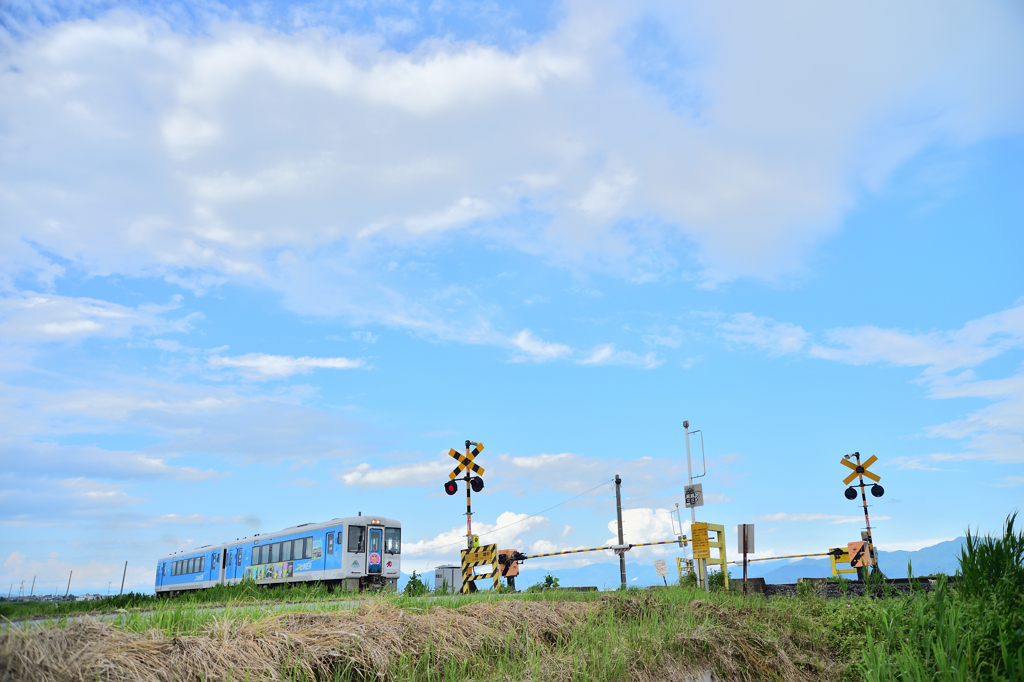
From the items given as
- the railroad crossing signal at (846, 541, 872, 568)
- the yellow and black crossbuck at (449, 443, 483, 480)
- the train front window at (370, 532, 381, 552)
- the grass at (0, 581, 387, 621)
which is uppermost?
the yellow and black crossbuck at (449, 443, 483, 480)

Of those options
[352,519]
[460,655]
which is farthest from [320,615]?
[352,519]

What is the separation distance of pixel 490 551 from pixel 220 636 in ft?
47.9

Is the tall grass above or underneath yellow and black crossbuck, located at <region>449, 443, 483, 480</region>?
underneath

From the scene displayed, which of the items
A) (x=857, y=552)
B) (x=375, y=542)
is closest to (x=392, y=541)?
(x=375, y=542)

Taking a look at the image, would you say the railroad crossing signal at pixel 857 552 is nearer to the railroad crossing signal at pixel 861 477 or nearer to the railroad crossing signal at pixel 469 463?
the railroad crossing signal at pixel 861 477

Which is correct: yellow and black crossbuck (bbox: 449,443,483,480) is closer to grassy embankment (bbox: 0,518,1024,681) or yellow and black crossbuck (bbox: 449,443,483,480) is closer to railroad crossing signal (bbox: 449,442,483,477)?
railroad crossing signal (bbox: 449,442,483,477)

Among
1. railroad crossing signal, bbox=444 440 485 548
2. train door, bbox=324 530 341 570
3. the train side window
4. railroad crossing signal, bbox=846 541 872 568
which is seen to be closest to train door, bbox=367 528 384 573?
the train side window

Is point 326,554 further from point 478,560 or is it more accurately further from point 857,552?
point 857,552

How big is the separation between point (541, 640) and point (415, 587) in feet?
9.35

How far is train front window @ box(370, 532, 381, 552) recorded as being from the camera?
83.1ft

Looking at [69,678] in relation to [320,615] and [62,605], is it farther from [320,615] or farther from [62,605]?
[62,605]

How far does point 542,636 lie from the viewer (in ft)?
24.5

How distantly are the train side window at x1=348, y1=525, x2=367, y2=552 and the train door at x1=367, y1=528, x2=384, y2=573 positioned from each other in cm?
30

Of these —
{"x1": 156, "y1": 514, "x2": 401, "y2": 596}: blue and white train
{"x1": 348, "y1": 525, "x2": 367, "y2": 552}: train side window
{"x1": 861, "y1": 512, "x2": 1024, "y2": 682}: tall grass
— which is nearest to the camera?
{"x1": 861, "y1": 512, "x2": 1024, "y2": 682}: tall grass
